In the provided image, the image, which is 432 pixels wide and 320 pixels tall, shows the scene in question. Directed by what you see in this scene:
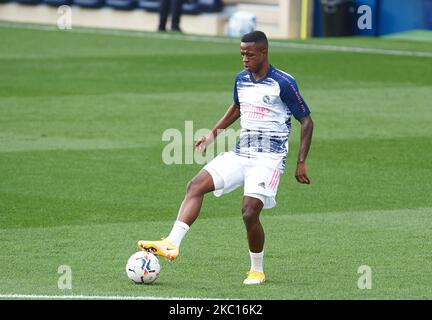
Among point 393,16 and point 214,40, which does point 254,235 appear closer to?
point 214,40

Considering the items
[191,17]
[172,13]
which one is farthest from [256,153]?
[191,17]

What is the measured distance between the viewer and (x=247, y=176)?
10531 mm

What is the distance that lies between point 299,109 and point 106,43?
71.3ft

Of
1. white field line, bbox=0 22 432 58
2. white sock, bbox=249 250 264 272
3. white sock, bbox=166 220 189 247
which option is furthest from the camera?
white field line, bbox=0 22 432 58

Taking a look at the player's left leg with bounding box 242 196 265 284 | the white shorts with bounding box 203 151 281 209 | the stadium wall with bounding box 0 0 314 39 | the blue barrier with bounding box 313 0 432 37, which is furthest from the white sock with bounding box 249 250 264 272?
the stadium wall with bounding box 0 0 314 39

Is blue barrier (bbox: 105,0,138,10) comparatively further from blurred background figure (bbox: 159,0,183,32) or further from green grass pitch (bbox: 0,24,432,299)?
green grass pitch (bbox: 0,24,432,299)

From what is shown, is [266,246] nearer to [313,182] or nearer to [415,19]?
[313,182]

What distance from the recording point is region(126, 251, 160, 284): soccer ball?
1022cm

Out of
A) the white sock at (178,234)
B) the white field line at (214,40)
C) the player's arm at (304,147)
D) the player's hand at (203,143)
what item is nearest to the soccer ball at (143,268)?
the white sock at (178,234)

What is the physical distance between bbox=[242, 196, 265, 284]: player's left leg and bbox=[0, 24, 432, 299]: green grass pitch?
157 millimetres

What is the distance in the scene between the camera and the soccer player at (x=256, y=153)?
1039cm

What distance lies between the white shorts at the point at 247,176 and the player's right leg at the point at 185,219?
0.08 metres

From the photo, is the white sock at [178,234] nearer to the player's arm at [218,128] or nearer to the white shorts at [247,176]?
the white shorts at [247,176]

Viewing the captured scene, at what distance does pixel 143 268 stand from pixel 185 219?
540 mm
